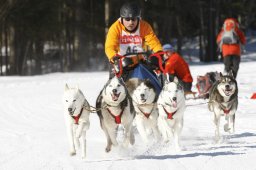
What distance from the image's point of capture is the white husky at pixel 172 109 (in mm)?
7383

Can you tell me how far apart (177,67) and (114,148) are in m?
6.27

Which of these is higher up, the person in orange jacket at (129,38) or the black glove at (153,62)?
the person in orange jacket at (129,38)

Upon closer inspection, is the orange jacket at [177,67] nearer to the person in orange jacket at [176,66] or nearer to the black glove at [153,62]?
the person in orange jacket at [176,66]

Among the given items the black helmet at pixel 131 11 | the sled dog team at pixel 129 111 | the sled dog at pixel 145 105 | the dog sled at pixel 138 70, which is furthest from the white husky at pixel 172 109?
the black helmet at pixel 131 11

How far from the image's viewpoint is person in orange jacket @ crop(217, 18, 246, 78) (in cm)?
1461

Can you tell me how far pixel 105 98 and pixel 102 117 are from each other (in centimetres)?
24

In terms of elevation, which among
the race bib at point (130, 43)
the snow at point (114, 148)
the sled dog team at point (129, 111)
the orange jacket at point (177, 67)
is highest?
the race bib at point (130, 43)

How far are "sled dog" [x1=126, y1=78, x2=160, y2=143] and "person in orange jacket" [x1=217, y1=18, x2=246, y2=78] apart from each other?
22.7ft

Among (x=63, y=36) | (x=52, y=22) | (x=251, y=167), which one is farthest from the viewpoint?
(x=63, y=36)

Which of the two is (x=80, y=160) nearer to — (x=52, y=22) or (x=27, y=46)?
(x=52, y=22)

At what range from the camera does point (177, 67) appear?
13820 millimetres

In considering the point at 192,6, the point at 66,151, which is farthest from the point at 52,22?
the point at 66,151

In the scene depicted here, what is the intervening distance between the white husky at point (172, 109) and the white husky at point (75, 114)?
0.95 m

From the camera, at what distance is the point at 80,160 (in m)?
7.00
